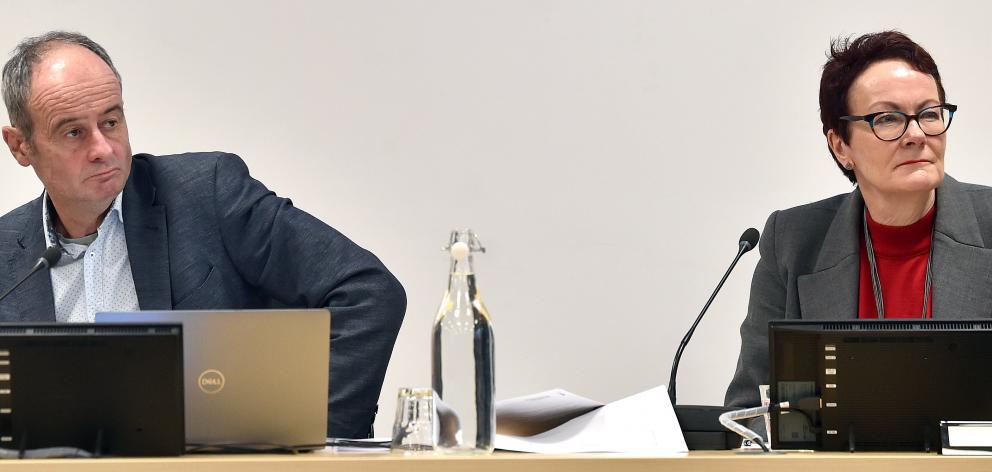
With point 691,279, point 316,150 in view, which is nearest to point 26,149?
point 316,150

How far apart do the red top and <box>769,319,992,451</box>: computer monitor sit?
38.8 inches

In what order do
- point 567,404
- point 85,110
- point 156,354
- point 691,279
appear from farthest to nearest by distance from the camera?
point 691,279, point 85,110, point 567,404, point 156,354

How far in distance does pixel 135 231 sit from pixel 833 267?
148 centimetres

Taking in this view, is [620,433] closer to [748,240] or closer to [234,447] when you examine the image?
[234,447]

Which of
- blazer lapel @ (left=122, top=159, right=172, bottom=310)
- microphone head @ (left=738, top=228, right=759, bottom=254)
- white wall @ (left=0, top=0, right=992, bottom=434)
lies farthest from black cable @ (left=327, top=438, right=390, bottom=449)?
white wall @ (left=0, top=0, right=992, bottom=434)

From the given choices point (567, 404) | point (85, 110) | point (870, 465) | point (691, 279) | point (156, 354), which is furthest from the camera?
point (691, 279)

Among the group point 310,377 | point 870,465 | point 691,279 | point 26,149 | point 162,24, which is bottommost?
point 870,465

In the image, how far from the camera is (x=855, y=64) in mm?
2465

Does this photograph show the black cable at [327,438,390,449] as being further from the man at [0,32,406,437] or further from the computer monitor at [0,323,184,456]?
the man at [0,32,406,437]

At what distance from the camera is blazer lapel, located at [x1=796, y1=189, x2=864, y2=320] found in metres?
2.33

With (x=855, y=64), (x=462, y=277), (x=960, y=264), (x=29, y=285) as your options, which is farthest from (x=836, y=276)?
(x=29, y=285)

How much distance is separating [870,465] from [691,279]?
1927mm

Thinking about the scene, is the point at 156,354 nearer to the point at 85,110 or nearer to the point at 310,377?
the point at 310,377

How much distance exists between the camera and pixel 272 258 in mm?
2303
